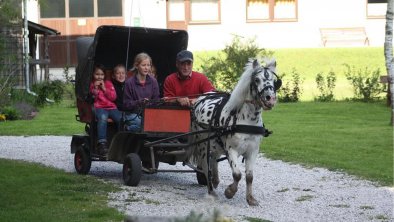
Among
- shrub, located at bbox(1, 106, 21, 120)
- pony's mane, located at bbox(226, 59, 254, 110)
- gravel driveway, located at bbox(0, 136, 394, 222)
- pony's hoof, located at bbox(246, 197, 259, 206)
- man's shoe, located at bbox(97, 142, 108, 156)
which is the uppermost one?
pony's mane, located at bbox(226, 59, 254, 110)

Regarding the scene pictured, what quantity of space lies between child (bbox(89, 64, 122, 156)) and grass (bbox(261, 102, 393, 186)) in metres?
3.94

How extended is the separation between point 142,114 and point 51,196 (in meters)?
1.87

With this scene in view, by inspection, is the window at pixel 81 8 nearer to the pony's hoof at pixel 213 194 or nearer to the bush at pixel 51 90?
the bush at pixel 51 90

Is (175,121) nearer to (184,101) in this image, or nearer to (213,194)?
(184,101)

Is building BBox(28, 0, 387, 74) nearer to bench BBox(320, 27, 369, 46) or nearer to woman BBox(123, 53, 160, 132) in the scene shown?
bench BBox(320, 27, 369, 46)

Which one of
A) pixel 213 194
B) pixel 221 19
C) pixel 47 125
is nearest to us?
pixel 213 194

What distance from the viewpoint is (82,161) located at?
42.6 feet

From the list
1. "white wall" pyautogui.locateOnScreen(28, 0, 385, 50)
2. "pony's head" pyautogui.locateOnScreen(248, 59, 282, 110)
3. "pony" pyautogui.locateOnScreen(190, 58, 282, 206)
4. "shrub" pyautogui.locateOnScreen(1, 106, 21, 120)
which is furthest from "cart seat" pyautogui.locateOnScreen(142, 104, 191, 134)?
"white wall" pyautogui.locateOnScreen(28, 0, 385, 50)

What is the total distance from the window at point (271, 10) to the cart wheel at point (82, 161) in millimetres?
32400

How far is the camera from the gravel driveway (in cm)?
978

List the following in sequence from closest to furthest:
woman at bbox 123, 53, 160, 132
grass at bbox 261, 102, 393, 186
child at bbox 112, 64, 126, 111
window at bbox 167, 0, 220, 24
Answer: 1. woman at bbox 123, 53, 160, 132
2. child at bbox 112, 64, 126, 111
3. grass at bbox 261, 102, 393, 186
4. window at bbox 167, 0, 220, 24

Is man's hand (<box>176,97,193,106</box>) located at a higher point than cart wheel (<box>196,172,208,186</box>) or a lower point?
higher

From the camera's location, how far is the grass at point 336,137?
47.3ft

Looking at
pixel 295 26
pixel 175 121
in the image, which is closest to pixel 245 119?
pixel 175 121
